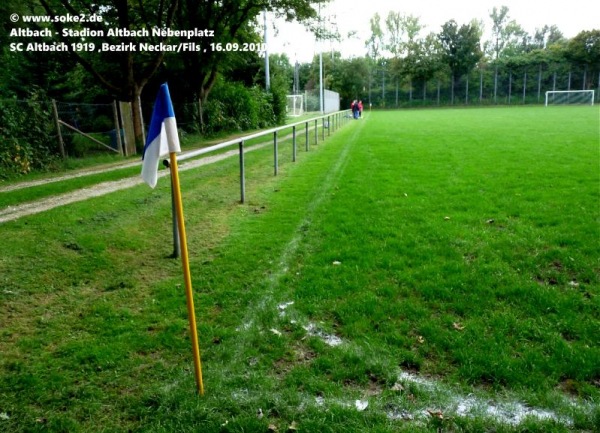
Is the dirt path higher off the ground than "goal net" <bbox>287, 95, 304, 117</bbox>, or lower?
lower

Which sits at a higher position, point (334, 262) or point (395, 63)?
point (395, 63)

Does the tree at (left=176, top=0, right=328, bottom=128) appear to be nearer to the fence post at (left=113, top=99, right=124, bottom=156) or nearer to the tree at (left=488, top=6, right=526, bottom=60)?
the fence post at (left=113, top=99, right=124, bottom=156)

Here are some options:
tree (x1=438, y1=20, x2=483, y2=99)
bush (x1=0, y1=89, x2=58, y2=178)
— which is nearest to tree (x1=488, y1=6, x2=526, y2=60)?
tree (x1=438, y1=20, x2=483, y2=99)

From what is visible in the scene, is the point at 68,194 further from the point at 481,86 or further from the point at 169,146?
the point at 481,86

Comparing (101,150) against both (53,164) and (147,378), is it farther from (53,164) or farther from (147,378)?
(147,378)

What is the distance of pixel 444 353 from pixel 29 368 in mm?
2727

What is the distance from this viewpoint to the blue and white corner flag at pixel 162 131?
2.74 m

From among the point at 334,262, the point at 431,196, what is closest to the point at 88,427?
the point at 334,262

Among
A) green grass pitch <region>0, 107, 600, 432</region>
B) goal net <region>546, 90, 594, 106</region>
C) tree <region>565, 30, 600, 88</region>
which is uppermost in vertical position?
tree <region>565, 30, 600, 88</region>

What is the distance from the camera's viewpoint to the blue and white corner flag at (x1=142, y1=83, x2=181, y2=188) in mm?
2736

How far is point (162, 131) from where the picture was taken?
111 inches

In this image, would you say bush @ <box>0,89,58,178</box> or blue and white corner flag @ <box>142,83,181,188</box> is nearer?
blue and white corner flag @ <box>142,83,181,188</box>

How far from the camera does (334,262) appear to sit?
4.84 metres

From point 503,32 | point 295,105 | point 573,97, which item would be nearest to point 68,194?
point 295,105
